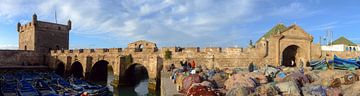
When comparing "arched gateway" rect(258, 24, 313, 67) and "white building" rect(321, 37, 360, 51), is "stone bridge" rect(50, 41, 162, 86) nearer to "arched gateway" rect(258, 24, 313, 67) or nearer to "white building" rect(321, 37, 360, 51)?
"arched gateway" rect(258, 24, 313, 67)

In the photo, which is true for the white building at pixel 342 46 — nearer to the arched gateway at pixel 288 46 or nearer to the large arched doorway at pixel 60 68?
the arched gateway at pixel 288 46

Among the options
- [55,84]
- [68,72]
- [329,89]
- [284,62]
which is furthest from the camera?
[68,72]

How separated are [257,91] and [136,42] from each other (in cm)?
2784

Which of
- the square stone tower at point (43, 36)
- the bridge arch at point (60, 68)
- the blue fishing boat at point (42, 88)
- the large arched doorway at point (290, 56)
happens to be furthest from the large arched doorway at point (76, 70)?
the large arched doorway at point (290, 56)

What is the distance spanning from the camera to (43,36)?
41.7m

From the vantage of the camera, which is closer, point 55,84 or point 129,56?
point 55,84

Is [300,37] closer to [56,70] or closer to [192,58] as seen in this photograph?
[192,58]

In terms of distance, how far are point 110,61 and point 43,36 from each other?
52.6ft

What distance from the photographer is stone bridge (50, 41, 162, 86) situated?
2782cm

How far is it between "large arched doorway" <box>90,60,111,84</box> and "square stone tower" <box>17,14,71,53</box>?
32.8 ft

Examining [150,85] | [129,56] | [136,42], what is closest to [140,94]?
[150,85]

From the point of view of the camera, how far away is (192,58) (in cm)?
2666

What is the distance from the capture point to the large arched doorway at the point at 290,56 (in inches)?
1125

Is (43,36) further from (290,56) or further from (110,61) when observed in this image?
(290,56)
